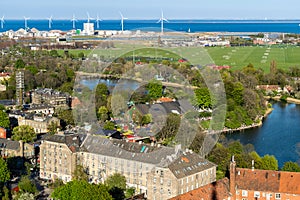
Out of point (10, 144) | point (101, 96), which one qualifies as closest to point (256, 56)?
point (101, 96)

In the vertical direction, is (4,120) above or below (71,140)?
below

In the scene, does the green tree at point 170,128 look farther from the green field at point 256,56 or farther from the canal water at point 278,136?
the green field at point 256,56

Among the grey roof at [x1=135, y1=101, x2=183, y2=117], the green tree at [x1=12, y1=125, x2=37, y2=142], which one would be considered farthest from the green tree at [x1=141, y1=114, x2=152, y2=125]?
the green tree at [x1=12, y1=125, x2=37, y2=142]

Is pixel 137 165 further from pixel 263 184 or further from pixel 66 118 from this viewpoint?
pixel 66 118

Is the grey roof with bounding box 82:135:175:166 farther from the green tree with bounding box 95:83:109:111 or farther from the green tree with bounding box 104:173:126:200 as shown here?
the green tree with bounding box 95:83:109:111

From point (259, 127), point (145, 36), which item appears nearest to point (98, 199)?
point (259, 127)

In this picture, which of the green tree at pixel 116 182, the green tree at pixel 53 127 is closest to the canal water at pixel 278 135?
the green tree at pixel 116 182

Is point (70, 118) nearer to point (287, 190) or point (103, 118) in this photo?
point (103, 118)
